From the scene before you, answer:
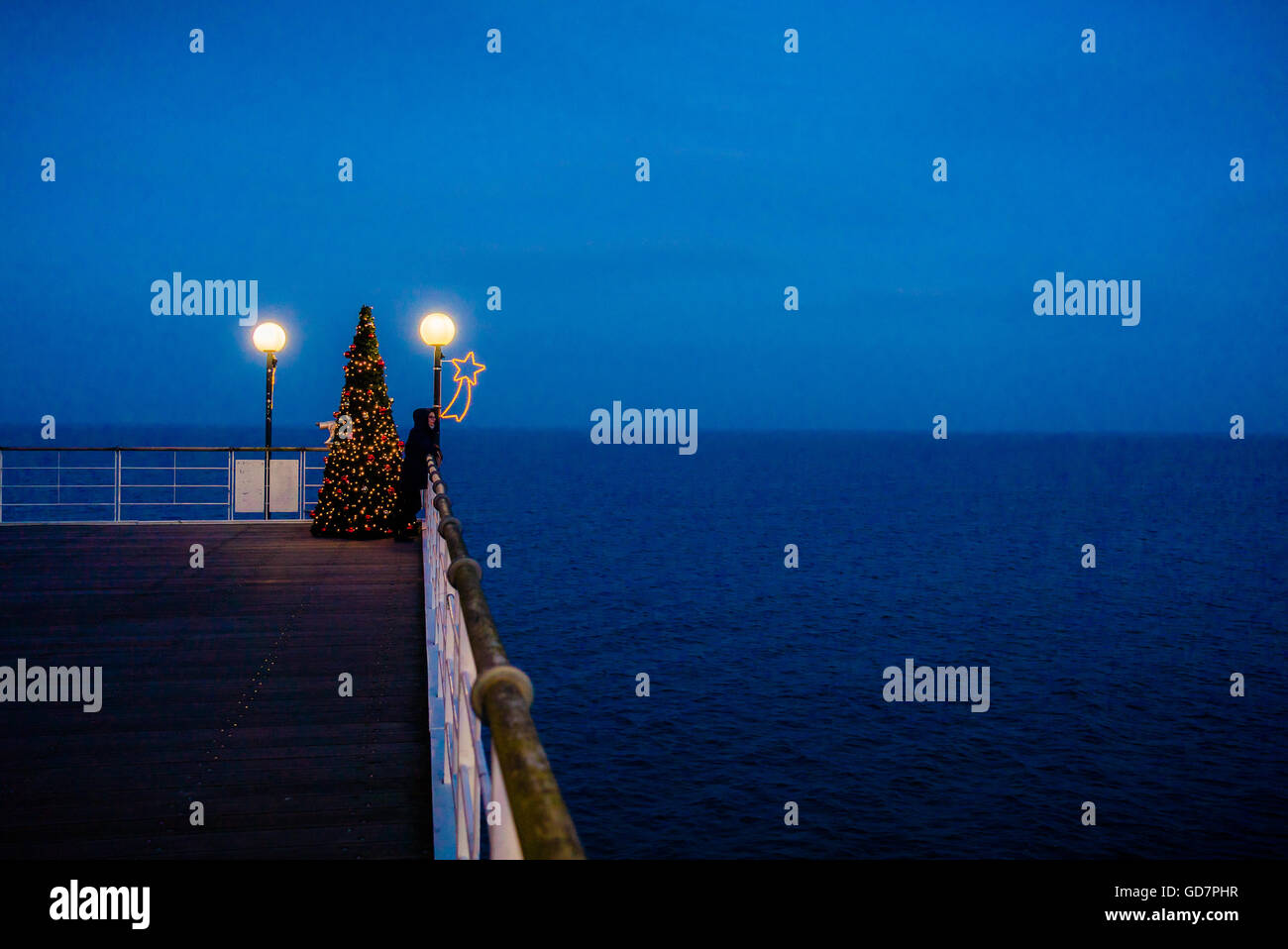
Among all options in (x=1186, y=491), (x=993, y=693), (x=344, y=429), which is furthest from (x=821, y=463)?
(x=344, y=429)

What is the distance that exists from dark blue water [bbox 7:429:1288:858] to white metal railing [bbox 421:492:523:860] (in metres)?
16.5

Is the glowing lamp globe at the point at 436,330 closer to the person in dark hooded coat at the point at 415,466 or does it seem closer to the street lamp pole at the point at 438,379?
the street lamp pole at the point at 438,379

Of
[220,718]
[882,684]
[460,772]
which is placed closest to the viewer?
[460,772]

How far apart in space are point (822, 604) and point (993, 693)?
1285 cm

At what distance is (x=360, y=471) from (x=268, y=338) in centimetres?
416

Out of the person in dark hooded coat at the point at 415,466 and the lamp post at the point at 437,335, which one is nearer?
the person in dark hooded coat at the point at 415,466

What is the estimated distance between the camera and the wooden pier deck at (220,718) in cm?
515

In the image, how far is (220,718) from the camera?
685 cm

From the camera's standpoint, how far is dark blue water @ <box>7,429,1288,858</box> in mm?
23359

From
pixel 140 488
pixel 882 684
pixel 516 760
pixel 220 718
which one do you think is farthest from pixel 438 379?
pixel 140 488

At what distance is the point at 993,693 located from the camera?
32.8m

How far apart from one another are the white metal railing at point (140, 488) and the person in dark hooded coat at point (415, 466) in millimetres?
2091

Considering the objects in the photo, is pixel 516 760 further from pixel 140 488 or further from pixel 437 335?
pixel 140 488

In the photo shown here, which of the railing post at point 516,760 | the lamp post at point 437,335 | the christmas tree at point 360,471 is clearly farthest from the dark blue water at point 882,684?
the railing post at point 516,760
